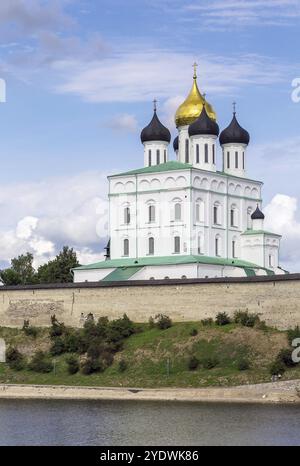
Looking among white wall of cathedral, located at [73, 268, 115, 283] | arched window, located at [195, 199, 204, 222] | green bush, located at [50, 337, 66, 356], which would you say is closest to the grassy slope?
green bush, located at [50, 337, 66, 356]

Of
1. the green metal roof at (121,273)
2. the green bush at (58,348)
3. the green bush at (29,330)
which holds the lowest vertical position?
the green bush at (58,348)

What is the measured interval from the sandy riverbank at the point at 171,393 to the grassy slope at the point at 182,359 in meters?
0.84

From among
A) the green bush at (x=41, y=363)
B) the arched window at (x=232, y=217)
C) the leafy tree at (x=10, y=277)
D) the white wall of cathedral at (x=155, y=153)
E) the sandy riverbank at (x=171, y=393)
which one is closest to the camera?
the sandy riverbank at (x=171, y=393)

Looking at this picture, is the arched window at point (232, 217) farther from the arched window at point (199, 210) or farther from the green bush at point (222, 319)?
the green bush at point (222, 319)

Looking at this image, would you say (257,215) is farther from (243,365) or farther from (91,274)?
(243,365)

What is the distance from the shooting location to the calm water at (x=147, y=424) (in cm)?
3095

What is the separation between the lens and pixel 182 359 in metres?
44.7

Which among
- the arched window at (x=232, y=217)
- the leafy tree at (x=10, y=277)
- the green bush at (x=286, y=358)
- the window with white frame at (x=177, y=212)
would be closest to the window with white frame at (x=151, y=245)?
the window with white frame at (x=177, y=212)

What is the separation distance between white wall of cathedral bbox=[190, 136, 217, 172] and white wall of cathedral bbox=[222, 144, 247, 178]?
1819mm

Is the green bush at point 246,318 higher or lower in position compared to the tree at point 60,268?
lower

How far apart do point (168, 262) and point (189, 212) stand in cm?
281

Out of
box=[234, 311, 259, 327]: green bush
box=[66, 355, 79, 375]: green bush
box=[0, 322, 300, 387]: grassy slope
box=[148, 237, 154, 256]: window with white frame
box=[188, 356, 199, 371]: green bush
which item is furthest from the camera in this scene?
box=[148, 237, 154, 256]: window with white frame

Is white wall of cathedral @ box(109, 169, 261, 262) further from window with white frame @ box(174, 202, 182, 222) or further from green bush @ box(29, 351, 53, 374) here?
green bush @ box(29, 351, 53, 374)

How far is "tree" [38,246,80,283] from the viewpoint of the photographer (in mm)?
66125
